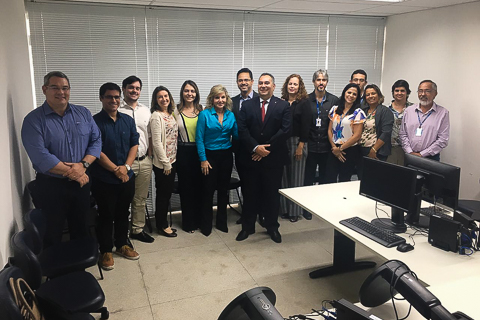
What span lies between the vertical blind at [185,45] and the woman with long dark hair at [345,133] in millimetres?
1219

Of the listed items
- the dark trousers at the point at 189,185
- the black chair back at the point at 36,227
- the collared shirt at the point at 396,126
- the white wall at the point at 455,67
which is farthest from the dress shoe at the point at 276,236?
the white wall at the point at 455,67

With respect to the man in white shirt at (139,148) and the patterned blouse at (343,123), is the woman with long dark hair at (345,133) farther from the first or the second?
the man in white shirt at (139,148)

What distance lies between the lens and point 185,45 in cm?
467

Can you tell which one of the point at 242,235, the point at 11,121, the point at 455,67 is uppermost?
the point at 455,67

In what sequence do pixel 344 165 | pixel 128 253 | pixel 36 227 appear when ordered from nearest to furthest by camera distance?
pixel 36 227 < pixel 128 253 < pixel 344 165

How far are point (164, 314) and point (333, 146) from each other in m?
2.58

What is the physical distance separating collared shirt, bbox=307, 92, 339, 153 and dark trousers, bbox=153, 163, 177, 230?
64.8 inches

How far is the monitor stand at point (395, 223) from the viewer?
2.48 meters

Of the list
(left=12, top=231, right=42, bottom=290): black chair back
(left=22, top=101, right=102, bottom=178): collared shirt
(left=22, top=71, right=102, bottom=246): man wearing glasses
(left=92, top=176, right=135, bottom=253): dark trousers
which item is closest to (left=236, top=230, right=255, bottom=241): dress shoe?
(left=92, top=176, right=135, bottom=253): dark trousers

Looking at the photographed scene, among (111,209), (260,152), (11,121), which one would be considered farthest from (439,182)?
(11,121)

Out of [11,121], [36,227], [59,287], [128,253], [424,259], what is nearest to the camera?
[424,259]

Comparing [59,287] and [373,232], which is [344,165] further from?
[59,287]

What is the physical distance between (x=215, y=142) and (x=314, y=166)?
1.34 m

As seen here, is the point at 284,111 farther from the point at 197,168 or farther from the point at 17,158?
the point at 17,158
